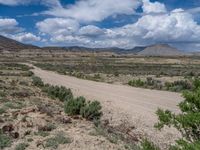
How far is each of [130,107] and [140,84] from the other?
54.7 feet

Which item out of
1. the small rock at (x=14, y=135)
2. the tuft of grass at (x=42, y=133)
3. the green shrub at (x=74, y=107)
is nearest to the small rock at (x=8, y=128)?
the small rock at (x=14, y=135)

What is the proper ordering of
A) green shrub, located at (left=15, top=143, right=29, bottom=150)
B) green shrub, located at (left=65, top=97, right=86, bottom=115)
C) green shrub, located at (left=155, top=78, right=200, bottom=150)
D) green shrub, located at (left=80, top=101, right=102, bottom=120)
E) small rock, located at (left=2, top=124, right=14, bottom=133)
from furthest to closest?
green shrub, located at (left=65, top=97, right=86, bottom=115)
green shrub, located at (left=80, top=101, right=102, bottom=120)
small rock, located at (left=2, top=124, right=14, bottom=133)
green shrub, located at (left=15, top=143, right=29, bottom=150)
green shrub, located at (left=155, top=78, right=200, bottom=150)

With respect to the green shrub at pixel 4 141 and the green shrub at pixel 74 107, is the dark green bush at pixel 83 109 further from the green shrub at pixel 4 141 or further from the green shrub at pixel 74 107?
the green shrub at pixel 4 141

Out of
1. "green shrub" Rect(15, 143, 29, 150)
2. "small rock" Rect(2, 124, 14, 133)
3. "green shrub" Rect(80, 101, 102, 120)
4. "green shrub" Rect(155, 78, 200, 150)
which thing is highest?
"green shrub" Rect(155, 78, 200, 150)

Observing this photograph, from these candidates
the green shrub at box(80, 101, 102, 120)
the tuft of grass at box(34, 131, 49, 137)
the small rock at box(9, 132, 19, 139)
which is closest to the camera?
the small rock at box(9, 132, 19, 139)

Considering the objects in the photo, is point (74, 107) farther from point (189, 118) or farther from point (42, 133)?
point (189, 118)

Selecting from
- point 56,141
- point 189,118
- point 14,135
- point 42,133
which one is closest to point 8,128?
point 14,135

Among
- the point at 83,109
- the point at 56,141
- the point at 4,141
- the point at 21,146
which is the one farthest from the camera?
the point at 83,109

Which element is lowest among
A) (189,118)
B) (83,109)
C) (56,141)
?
(83,109)

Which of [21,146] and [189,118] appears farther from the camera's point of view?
[21,146]

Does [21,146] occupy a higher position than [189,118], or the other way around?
[189,118]

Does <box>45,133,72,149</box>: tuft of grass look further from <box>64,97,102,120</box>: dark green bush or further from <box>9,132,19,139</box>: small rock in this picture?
<box>64,97,102,120</box>: dark green bush

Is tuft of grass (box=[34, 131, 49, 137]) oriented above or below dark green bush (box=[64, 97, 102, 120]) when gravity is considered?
above

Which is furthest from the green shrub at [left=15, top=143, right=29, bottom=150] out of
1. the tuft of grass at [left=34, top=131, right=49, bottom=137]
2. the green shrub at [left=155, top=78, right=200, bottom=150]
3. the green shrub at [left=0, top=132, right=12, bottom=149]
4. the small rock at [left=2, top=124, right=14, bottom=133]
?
the green shrub at [left=155, top=78, right=200, bottom=150]
